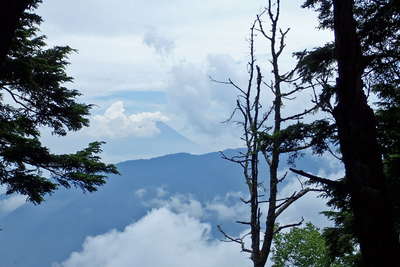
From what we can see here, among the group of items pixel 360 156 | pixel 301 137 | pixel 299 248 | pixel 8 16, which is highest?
pixel 299 248

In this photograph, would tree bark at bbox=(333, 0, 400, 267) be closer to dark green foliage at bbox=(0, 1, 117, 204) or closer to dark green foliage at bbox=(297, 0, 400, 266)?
dark green foliage at bbox=(297, 0, 400, 266)

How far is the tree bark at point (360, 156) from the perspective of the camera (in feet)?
9.36

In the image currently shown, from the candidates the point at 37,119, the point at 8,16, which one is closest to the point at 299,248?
the point at 37,119

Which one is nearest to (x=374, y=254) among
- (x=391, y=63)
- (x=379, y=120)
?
(x=379, y=120)

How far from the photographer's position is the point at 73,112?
12555mm

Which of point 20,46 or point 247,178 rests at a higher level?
point 20,46

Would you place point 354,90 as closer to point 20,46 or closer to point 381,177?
point 381,177

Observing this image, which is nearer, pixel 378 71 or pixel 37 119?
pixel 378 71

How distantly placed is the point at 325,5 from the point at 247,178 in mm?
4759

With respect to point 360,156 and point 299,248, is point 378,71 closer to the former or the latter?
point 360,156

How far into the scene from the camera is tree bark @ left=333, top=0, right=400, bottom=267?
112 inches

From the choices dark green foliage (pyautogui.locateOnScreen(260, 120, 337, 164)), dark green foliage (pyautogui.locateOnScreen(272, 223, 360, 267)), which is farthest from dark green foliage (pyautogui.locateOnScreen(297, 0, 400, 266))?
dark green foliage (pyautogui.locateOnScreen(272, 223, 360, 267))

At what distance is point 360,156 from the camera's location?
298 centimetres

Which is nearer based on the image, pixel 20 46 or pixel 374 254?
pixel 374 254
